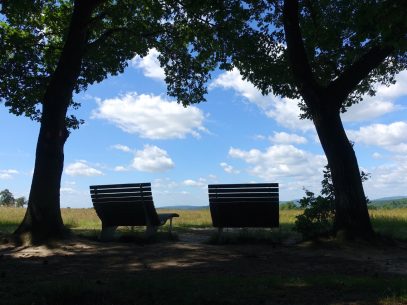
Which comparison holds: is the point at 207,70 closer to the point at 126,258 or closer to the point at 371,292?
the point at 126,258

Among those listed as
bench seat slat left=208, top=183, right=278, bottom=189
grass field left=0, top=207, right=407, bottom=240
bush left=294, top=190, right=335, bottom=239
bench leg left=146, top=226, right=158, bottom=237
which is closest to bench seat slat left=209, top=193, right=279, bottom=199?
bench seat slat left=208, top=183, right=278, bottom=189

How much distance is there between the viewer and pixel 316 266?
7.08 metres

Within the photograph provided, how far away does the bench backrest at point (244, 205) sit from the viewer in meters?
9.43

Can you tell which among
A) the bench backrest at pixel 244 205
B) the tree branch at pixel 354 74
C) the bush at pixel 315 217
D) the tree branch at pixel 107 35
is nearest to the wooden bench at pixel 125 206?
the bench backrest at pixel 244 205

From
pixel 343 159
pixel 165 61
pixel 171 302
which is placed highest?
pixel 165 61

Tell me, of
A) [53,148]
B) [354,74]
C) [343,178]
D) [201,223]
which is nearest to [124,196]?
[53,148]

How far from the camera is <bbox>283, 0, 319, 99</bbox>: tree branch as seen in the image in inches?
397

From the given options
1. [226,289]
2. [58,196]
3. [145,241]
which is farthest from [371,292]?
[58,196]

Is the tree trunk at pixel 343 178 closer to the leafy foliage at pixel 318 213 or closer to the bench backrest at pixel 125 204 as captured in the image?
the leafy foliage at pixel 318 213

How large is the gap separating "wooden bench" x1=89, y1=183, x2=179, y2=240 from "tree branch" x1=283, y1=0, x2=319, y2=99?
3914mm

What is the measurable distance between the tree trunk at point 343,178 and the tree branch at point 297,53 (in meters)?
0.65

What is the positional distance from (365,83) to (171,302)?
41.5ft

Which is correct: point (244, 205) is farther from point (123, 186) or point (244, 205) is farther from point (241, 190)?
point (123, 186)

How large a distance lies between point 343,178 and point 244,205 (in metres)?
2.04
